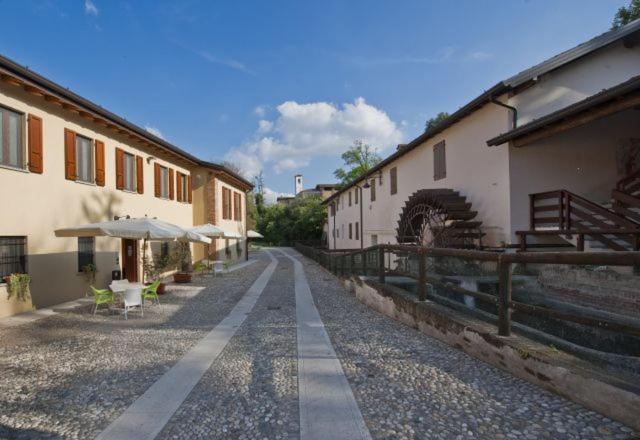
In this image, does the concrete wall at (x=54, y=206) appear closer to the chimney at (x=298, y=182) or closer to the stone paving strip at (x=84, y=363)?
the stone paving strip at (x=84, y=363)

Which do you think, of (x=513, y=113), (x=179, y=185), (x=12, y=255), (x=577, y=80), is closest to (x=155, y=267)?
(x=12, y=255)

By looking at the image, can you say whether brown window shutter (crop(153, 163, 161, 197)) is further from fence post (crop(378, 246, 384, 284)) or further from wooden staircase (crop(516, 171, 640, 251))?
wooden staircase (crop(516, 171, 640, 251))

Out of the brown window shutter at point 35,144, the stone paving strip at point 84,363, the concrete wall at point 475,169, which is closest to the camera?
the stone paving strip at point 84,363

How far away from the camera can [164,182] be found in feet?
51.2

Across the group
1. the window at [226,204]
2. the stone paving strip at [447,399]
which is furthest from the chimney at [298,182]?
the stone paving strip at [447,399]

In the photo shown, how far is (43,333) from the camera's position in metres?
6.27

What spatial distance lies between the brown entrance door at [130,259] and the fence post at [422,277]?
411 inches

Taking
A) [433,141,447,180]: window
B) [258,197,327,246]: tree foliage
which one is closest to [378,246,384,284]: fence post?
[433,141,447,180]: window

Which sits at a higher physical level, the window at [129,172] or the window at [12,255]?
the window at [129,172]

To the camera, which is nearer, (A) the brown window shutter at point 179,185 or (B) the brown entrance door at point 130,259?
(B) the brown entrance door at point 130,259

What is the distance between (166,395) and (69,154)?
8431 millimetres

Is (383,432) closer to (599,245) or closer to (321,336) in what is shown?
(321,336)

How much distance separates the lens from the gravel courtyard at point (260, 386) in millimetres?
2896

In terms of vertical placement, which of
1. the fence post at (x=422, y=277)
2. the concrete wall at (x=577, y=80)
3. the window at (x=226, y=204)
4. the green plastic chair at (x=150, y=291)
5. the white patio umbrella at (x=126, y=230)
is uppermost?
the concrete wall at (x=577, y=80)
